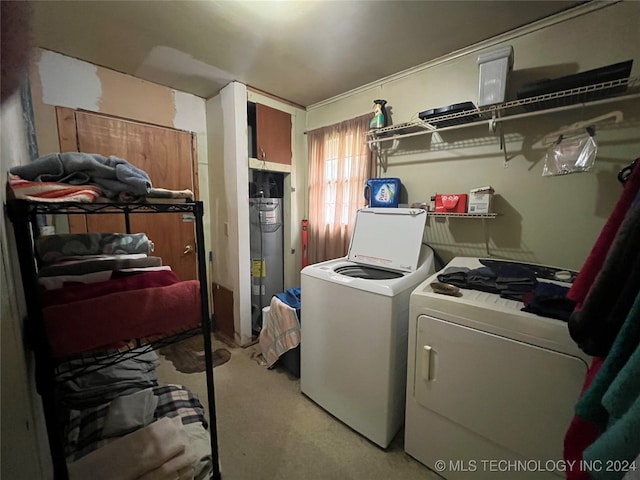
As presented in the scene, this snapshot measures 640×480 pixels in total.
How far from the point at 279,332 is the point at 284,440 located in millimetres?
721

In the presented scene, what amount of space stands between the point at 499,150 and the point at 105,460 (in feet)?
8.54

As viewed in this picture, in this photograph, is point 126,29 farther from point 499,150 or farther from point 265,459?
point 265,459

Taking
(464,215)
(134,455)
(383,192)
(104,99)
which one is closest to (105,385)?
(134,455)

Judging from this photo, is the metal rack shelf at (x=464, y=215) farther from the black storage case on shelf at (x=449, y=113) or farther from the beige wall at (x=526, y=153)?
the black storage case on shelf at (x=449, y=113)

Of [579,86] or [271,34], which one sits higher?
[271,34]

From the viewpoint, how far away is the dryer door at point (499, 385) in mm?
932

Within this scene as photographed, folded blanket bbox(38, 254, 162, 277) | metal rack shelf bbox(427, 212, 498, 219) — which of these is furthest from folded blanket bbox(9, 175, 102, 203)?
metal rack shelf bbox(427, 212, 498, 219)

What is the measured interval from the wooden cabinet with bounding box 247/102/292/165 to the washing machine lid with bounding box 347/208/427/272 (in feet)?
3.73

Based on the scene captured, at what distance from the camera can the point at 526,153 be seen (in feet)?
5.22

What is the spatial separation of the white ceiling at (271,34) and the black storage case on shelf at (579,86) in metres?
0.47

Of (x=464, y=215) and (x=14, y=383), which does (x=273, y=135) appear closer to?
(x=464, y=215)

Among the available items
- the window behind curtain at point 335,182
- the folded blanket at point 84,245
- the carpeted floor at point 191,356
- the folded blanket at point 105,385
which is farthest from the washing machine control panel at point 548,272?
the carpeted floor at point 191,356

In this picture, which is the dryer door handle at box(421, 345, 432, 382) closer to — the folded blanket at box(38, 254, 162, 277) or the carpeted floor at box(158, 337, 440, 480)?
the carpeted floor at box(158, 337, 440, 480)

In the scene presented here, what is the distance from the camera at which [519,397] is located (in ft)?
3.30
